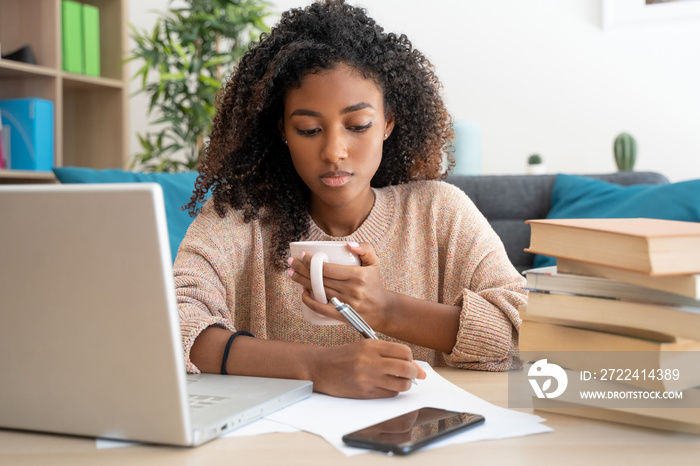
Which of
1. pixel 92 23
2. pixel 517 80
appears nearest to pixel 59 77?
pixel 92 23

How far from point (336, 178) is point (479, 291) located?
0.99 ft

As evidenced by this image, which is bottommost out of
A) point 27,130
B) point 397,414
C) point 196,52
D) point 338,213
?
point 397,414

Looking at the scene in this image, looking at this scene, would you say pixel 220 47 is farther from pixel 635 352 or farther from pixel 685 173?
pixel 635 352

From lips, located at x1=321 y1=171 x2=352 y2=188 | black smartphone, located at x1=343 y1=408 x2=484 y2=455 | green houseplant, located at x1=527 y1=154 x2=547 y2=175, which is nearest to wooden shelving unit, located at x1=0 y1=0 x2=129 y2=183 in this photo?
green houseplant, located at x1=527 y1=154 x2=547 y2=175

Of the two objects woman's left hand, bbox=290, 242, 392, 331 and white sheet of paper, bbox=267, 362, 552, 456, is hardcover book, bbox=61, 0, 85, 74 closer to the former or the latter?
woman's left hand, bbox=290, 242, 392, 331

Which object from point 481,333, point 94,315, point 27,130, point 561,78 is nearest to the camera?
point 94,315

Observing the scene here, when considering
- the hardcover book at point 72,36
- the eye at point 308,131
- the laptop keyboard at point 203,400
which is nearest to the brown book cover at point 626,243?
the laptop keyboard at point 203,400

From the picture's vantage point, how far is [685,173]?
260cm

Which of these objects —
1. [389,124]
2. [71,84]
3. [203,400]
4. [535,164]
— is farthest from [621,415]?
[71,84]

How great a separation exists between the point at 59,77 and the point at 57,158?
1.04ft

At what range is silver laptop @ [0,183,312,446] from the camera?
562 mm

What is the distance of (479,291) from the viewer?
114 cm

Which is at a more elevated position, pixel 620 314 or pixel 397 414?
pixel 620 314

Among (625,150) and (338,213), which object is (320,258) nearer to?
(338,213)
